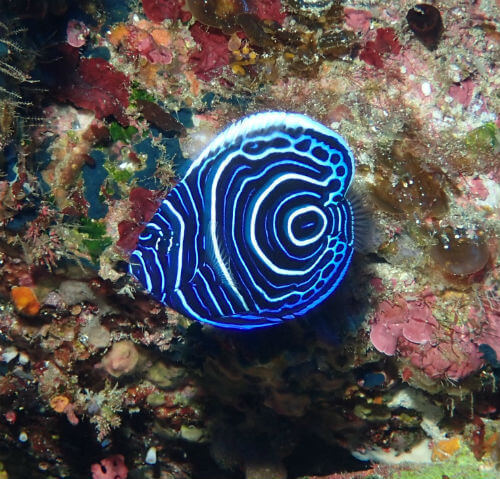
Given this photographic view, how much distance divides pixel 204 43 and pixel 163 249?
2317mm

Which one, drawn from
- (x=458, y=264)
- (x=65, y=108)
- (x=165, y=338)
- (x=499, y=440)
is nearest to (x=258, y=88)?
(x=65, y=108)

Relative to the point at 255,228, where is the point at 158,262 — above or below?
below

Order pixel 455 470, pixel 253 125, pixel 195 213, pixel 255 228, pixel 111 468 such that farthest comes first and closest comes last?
pixel 111 468
pixel 455 470
pixel 255 228
pixel 195 213
pixel 253 125

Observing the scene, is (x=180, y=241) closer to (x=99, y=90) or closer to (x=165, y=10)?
(x=99, y=90)

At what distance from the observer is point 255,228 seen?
2.25 m

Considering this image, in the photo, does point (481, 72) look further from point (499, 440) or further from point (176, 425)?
point (176, 425)

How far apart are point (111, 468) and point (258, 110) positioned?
441cm

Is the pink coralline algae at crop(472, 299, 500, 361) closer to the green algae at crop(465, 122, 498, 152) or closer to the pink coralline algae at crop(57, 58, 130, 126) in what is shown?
the green algae at crop(465, 122, 498, 152)

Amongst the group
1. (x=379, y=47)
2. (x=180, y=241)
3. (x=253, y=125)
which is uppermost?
(x=379, y=47)

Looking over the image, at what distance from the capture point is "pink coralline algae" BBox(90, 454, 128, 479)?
550 cm

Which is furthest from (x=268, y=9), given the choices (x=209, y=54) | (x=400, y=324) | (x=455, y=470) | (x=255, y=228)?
(x=455, y=470)

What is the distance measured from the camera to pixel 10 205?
3529 millimetres

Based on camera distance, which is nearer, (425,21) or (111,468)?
(425,21)

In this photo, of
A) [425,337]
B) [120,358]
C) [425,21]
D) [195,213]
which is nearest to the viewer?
[195,213]
